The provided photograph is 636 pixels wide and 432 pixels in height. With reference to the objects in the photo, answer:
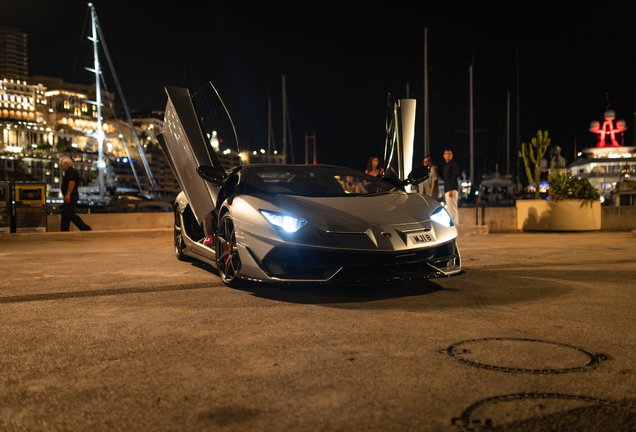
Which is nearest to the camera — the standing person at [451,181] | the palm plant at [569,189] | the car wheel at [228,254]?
the car wheel at [228,254]

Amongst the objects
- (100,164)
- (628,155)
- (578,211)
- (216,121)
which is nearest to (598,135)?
(628,155)

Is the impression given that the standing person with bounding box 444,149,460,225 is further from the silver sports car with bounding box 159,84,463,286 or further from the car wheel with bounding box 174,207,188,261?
the car wheel with bounding box 174,207,188,261

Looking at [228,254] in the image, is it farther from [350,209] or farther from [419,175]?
[419,175]

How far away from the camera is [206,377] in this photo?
2.77m

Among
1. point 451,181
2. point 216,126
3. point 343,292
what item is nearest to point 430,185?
point 451,181

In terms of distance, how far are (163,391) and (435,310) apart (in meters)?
2.44

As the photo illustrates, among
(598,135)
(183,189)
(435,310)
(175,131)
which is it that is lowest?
(435,310)

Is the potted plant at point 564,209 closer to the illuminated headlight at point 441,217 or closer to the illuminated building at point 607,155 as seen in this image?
the illuminated headlight at point 441,217

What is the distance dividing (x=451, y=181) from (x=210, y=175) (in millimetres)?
7099

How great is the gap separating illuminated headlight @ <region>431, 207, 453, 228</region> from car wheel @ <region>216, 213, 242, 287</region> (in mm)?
1819

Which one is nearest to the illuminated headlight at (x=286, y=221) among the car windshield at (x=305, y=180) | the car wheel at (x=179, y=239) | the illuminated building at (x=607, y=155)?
the car windshield at (x=305, y=180)

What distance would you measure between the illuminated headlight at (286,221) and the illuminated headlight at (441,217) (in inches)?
49.9

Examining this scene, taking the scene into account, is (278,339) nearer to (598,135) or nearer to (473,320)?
(473,320)

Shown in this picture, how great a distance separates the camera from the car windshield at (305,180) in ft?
19.4
